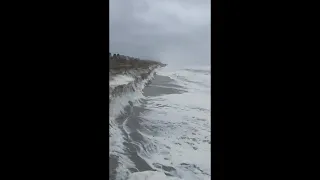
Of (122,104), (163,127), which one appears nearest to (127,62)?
(122,104)

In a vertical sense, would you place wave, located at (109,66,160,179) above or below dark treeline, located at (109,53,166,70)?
below

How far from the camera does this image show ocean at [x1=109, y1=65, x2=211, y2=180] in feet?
2.91

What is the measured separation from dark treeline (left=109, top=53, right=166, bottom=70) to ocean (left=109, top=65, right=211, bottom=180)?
4 cm

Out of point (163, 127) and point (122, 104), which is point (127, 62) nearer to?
point (122, 104)

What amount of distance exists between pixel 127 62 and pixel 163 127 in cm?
26

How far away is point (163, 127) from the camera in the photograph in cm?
92
